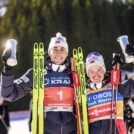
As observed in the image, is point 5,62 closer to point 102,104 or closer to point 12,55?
point 12,55

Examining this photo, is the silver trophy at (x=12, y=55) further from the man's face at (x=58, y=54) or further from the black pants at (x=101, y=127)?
the black pants at (x=101, y=127)

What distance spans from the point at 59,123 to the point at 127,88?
32.8 inches

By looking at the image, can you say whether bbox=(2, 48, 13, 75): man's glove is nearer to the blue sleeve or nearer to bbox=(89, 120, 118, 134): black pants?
bbox=(89, 120, 118, 134): black pants

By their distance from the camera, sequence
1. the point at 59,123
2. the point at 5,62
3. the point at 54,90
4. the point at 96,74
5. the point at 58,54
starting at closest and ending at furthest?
the point at 5,62, the point at 59,123, the point at 54,90, the point at 58,54, the point at 96,74

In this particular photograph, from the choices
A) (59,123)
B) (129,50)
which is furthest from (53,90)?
(129,50)

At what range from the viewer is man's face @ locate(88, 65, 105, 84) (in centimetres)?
489

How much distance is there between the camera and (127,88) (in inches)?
188

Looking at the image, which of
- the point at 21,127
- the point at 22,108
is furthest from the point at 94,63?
the point at 22,108

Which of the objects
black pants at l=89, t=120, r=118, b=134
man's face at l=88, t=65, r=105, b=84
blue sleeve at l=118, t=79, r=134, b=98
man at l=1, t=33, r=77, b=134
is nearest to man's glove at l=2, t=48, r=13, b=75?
man at l=1, t=33, r=77, b=134

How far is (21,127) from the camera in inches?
515

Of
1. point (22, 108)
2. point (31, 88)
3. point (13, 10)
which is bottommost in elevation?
point (22, 108)

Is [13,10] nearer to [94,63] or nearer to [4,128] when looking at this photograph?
[4,128]

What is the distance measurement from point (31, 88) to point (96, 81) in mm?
722

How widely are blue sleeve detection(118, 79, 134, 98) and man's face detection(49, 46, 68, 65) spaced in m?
0.70
